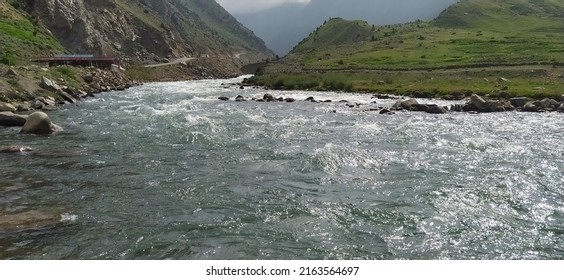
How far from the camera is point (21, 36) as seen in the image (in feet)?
279

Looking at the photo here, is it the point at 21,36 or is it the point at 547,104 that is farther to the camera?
the point at 21,36

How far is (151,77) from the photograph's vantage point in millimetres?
117125

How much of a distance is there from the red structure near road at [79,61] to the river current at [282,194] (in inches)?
2023

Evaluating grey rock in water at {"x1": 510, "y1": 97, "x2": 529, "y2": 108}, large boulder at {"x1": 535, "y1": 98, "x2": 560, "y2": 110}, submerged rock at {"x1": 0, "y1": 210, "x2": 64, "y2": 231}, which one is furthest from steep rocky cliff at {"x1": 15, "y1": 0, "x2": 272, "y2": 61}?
submerged rock at {"x1": 0, "y1": 210, "x2": 64, "y2": 231}

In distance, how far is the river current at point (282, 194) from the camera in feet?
45.6

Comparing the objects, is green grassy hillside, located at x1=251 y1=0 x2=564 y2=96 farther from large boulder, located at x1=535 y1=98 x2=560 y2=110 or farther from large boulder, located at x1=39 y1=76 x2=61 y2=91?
large boulder, located at x1=39 y1=76 x2=61 y2=91

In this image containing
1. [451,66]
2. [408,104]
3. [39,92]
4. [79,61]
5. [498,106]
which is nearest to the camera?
[498,106]

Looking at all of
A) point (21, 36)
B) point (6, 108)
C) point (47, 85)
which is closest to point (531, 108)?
point (6, 108)

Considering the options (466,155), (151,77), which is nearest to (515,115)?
(466,155)

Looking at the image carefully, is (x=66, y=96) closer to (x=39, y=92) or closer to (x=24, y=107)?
(x=39, y=92)

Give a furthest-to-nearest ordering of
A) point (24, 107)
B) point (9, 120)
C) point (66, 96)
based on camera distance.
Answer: point (66, 96) < point (24, 107) < point (9, 120)

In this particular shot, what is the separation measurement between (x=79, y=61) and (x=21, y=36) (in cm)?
1081

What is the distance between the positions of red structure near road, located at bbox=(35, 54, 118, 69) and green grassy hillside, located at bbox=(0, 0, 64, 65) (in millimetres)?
3412
